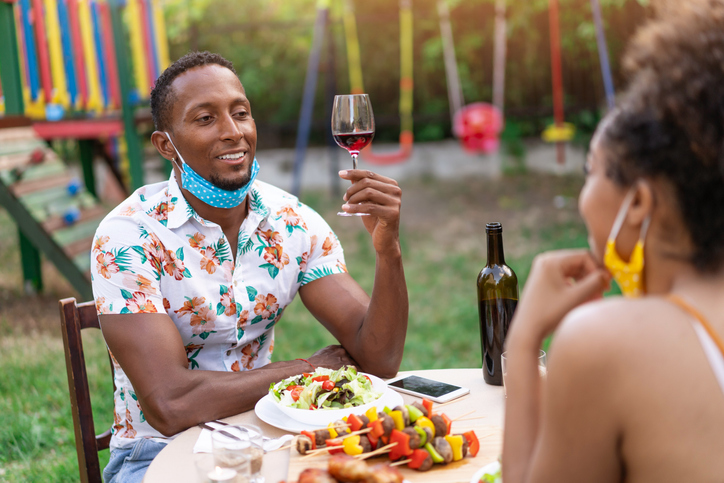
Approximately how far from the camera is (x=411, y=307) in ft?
21.0

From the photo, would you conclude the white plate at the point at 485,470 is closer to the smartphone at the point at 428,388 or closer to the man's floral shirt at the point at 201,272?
the smartphone at the point at 428,388

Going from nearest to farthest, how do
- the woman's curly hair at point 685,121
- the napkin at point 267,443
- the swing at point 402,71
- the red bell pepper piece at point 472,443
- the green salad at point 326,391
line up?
the woman's curly hair at point 685,121
the red bell pepper piece at point 472,443
the napkin at point 267,443
the green salad at point 326,391
the swing at point 402,71

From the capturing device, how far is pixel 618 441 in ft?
3.55

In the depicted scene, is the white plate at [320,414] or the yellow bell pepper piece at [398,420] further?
the white plate at [320,414]

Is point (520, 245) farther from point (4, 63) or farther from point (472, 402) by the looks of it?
point (472, 402)

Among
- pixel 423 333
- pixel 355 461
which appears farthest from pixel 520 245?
pixel 355 461

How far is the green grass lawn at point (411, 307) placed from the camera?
4055mm

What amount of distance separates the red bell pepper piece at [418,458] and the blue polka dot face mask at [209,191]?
1.37 m

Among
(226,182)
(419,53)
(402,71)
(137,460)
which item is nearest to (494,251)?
(226,182)

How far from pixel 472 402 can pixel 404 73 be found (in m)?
9.52

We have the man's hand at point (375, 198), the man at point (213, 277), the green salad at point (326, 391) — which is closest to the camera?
the green salad at point (326, 391)

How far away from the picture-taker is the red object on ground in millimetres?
8766

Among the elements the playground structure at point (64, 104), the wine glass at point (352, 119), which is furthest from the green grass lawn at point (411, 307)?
the wine glass at point (352, 119)

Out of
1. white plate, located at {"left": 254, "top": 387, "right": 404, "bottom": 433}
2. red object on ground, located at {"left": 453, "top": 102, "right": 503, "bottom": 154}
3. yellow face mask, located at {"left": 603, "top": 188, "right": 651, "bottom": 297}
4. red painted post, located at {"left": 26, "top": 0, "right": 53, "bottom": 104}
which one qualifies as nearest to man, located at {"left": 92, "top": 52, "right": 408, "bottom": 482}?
white plate, located at {"left": 254, "top": 387, "right": 404, "bottom": 433}
